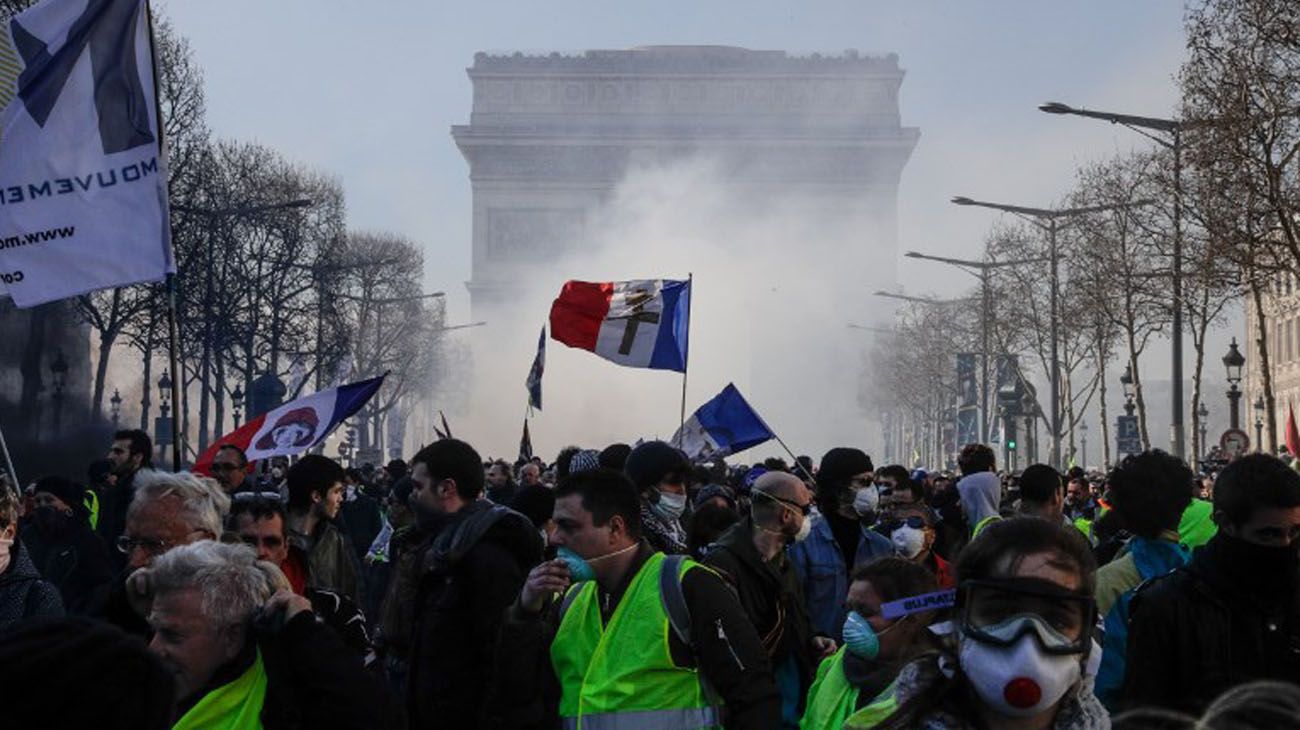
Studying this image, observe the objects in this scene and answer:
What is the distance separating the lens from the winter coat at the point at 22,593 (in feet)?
20.9

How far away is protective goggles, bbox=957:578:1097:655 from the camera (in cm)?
338

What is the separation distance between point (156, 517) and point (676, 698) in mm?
1458

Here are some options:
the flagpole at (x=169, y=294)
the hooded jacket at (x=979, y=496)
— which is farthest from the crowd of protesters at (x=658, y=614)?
the hooded jacket at (x=979, y=496)

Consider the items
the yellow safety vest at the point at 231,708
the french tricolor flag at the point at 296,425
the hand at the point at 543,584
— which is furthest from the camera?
the french tricolor flag at the point at 296,425

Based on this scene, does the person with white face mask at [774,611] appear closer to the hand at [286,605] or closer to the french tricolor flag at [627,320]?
the hand at [286,605]

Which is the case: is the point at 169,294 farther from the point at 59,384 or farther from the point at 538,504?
the point at 59,384

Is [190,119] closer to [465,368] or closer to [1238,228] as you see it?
[1238,228]

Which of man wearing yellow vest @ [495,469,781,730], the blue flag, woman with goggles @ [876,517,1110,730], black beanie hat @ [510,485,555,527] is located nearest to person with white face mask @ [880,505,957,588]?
black beanie hat @ [510,485,555,527]

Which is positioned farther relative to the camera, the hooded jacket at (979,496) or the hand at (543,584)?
the hooded jacket at (979,496)

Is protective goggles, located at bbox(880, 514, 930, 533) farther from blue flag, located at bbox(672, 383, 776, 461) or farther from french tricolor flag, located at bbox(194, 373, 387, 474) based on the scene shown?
blue flag, located at bbox(672, 383, 776, 461)

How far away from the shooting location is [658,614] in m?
5.98

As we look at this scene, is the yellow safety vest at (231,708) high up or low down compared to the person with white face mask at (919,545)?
down

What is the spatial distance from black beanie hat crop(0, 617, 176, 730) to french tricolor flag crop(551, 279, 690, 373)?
16201mm

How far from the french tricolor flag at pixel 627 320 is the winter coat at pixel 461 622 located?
11.7m
